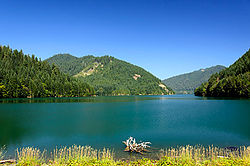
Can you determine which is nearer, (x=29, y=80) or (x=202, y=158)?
(x=202, y=158)

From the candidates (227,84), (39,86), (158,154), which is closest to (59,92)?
(39,86)

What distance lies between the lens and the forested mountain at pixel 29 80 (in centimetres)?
11688

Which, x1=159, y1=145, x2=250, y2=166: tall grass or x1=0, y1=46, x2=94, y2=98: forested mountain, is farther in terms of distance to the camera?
x1=0, y1=46, x2=94, y2=98: forested mountain

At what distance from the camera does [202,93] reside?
164125 millimetres

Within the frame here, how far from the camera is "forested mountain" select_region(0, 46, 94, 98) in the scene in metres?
117

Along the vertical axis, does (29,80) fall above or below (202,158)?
above

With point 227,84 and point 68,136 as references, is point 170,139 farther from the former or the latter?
point 227,84

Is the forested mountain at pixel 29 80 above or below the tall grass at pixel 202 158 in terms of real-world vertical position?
above

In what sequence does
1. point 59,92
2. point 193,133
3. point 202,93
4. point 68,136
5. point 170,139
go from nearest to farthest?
point 170,139, point 68,136, point 193,133, point 59,92, point 202,93

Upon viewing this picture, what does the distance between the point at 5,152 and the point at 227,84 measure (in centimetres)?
12745

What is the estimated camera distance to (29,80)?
126375mm

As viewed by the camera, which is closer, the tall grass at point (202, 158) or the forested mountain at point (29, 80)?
the tall grass at point (202, 158)

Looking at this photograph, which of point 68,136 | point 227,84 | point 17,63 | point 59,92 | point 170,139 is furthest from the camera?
point 17,63

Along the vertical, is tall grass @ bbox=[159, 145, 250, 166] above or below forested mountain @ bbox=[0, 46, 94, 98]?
below
